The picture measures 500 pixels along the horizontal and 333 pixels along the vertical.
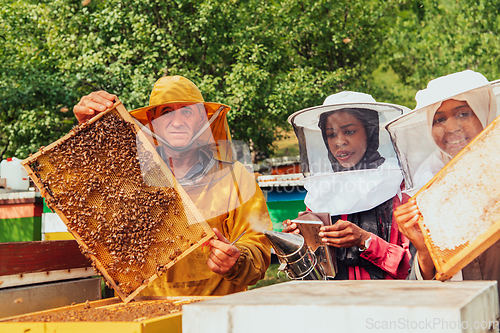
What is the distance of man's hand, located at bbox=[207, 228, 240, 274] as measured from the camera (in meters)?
1.97

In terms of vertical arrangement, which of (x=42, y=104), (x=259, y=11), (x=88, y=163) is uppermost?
(x=259, y=11)

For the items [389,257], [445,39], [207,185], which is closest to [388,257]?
[389,257]

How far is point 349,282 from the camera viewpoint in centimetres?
145

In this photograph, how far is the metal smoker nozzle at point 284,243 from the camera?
2.16 metres

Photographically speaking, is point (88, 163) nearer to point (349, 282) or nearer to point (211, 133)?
point (211, 133)

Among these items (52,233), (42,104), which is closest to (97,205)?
(52,233)

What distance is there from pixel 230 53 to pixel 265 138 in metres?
2.69

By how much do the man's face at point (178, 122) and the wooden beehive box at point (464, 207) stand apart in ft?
4.78

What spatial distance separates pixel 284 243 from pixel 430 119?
111 centimetres

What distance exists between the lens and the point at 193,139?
254 cm

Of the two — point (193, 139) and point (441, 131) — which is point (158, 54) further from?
point (441, 131)

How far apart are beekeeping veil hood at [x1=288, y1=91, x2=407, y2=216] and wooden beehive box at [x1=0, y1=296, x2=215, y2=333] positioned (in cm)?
125

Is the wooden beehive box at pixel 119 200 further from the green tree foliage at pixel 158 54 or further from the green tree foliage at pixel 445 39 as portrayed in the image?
the green tree foliage at pixel 445 39

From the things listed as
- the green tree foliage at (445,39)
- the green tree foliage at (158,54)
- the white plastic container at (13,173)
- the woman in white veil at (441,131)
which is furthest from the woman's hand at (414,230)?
the green tree foliage at (445,39)
